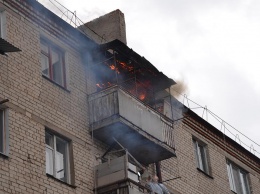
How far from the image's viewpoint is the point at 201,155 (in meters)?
23.1

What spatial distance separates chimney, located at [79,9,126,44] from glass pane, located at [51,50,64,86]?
431cm

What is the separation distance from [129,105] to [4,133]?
4.09m

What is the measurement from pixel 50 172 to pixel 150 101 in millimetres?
5905

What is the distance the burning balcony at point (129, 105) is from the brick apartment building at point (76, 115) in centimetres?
3

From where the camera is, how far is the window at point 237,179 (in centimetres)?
2406

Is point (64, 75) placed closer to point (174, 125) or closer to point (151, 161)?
point (151, 161)

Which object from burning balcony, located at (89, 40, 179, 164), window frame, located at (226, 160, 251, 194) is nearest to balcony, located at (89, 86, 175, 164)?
burning balcony, located at (89, 40, 179, 164)

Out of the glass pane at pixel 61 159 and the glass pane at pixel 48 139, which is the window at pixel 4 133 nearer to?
the glass pane at pixel 48 139

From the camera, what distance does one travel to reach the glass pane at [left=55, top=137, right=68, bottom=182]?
641 inches

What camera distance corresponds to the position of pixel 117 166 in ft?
55.2

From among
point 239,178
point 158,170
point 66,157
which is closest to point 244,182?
point 239,178

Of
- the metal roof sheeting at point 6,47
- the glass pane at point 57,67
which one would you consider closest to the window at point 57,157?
the glass pane at point 57,67

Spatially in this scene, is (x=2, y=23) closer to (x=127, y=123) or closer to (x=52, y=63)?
(x=52, y=63)

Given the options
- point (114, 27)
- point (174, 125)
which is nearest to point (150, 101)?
point (174, 125)
